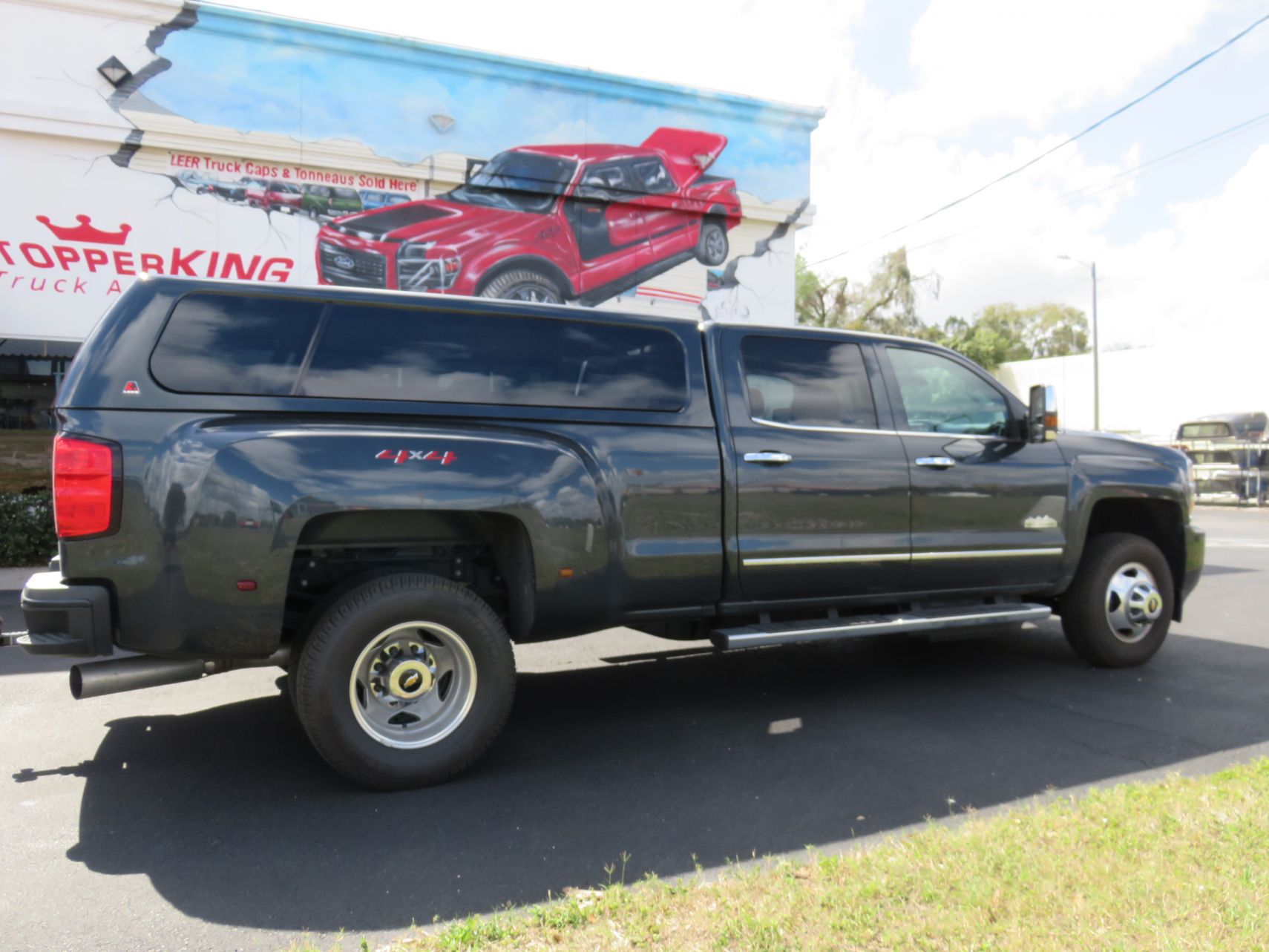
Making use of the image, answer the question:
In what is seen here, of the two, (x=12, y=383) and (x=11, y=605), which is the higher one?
(x=12, y=383)

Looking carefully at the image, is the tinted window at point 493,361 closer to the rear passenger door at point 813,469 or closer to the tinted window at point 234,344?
the tinted window at point 234,344

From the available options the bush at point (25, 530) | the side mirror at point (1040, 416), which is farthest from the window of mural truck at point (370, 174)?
the side mirror at point (1040, 416)

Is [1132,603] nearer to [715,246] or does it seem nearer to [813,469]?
[813,469]

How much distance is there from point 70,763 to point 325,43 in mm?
11744

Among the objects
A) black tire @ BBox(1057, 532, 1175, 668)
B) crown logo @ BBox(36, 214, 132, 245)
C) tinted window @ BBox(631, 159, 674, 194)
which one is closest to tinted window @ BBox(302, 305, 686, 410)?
black tire @ BBox(1057, 532, 1175, 668)

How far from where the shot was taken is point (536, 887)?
3.10 meters

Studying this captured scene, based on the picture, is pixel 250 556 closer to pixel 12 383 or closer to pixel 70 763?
pixel 70 763

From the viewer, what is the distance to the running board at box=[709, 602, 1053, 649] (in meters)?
4.72

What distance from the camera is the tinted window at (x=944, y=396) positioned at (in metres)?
5.50

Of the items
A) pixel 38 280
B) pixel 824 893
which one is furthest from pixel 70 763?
pixel 38 280

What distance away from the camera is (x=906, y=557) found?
17.1ft

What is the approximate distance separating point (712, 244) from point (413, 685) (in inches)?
526

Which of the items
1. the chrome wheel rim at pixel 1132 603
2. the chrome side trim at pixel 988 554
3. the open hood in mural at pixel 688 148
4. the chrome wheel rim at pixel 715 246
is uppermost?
the open hood in mural at pixel 688 148

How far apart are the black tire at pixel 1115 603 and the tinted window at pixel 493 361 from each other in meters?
3.02
